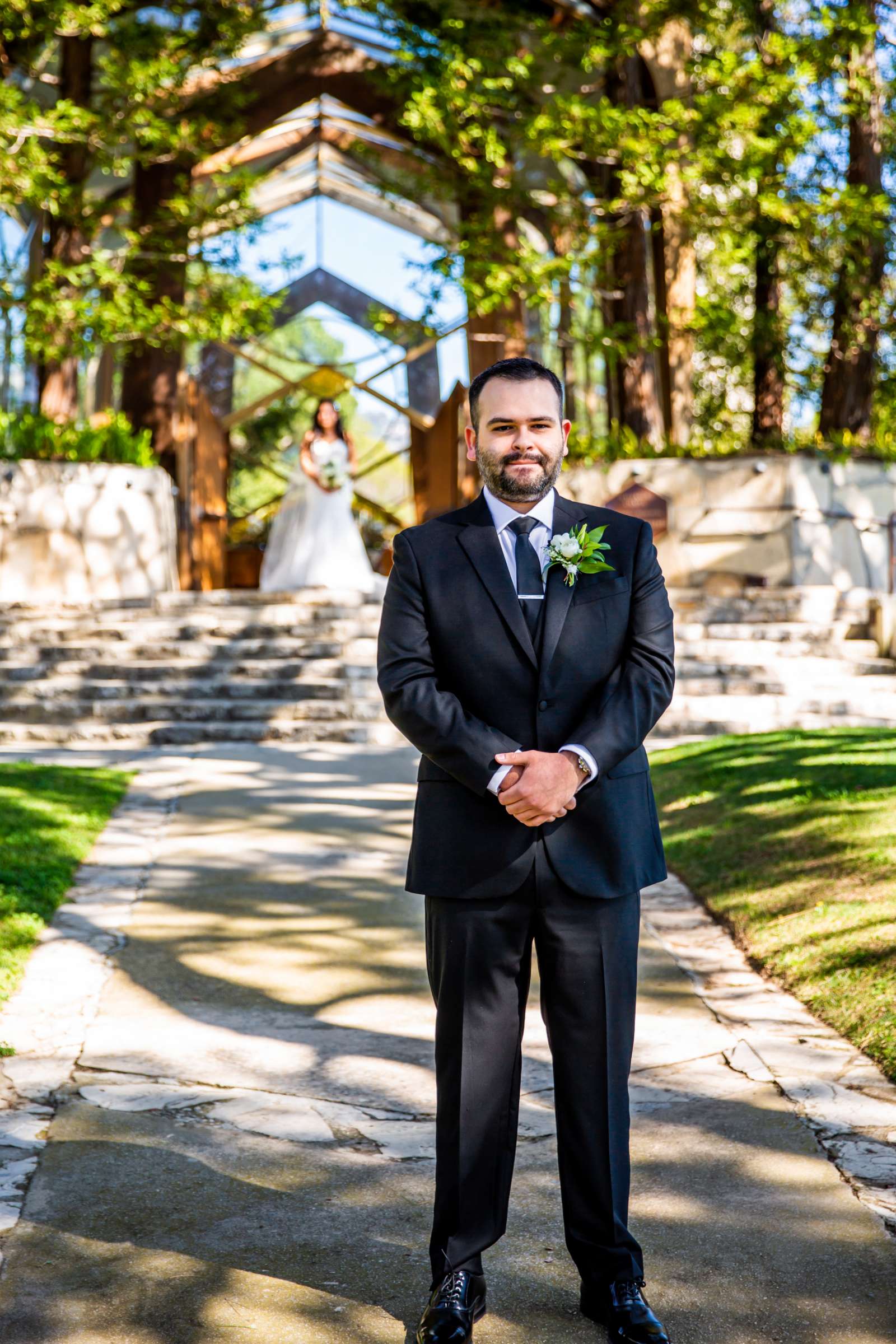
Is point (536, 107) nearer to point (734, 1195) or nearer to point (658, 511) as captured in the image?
point (658, 511)

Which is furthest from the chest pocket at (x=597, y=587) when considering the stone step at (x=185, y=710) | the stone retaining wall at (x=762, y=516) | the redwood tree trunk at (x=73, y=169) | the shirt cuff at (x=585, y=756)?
the redwood tree trunk at (x=73, y=169)

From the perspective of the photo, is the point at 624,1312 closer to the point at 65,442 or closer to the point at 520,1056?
the point at 520,1056

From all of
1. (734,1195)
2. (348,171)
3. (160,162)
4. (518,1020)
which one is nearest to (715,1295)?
(734,1195)

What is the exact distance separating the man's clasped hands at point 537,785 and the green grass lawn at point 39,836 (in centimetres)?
254

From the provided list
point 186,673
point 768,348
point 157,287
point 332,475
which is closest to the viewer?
point 186,673

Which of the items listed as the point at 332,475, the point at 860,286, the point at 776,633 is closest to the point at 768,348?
the point at 860,286

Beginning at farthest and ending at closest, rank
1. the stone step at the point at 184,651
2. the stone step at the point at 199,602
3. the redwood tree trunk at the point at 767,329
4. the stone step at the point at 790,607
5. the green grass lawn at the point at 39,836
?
the redwood tree trunk at the point at 767,329 < the stone step at the point at 199,602 < the stone step at the point at 790,607 < the stone step at the point at 184,651 < the green grass lawn at the point at 39,836

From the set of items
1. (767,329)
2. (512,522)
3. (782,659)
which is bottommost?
(782,659)

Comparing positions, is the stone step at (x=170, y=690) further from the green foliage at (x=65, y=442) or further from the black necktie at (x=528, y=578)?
the black necktie at (x=528, y=578)

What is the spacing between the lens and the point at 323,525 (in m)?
14.9

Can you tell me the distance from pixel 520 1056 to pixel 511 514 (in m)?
1.01

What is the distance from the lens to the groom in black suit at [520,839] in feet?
7.83

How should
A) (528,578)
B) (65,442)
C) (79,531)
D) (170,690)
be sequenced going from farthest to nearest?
Answer: (65,442) → (79,531) → (170,690) → (528,578)

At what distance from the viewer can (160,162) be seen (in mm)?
17203
